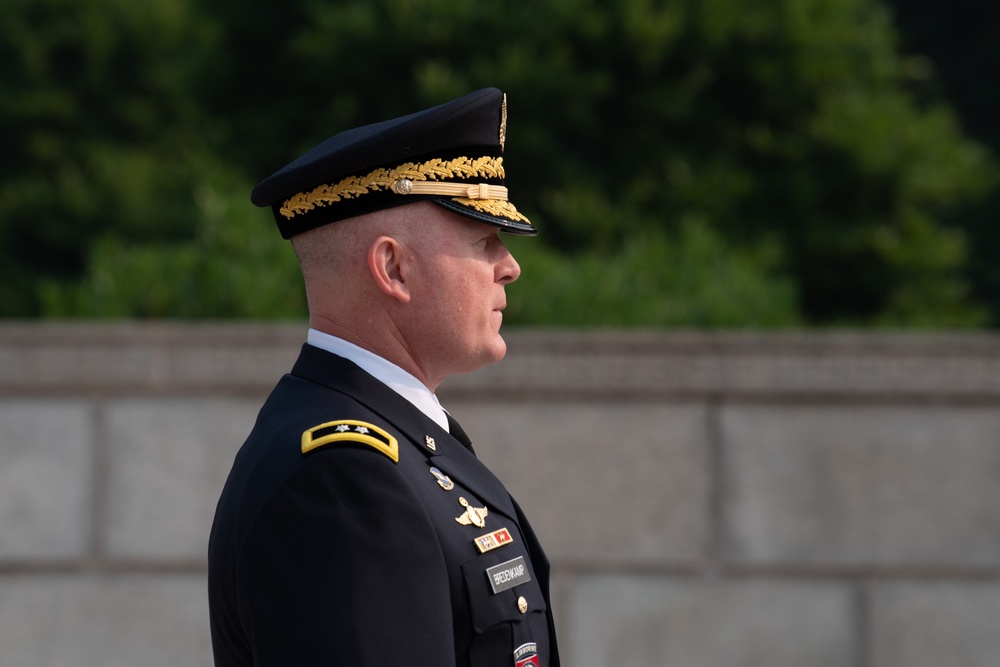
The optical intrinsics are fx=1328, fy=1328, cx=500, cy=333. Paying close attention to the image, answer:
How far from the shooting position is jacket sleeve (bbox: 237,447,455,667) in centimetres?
210

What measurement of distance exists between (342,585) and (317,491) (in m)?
0.17

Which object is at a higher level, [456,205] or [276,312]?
A: [456,205]

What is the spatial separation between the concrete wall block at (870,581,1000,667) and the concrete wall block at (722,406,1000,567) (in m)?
0.12

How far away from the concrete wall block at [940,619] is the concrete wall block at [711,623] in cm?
14

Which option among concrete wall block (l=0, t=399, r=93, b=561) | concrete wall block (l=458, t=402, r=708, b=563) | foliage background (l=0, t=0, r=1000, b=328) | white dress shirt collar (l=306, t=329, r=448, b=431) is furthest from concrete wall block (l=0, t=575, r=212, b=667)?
white dress shirt collar (l=306, t=329, r=448, b=431)

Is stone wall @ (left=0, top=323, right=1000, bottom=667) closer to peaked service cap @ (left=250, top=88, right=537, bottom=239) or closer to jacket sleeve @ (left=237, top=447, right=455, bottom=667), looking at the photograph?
peaked service cap @ (left=250, top=88, right=537, bottom=239)

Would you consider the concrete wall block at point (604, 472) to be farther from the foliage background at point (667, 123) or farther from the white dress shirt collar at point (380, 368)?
the white dress shirt collar at point (380, 368)

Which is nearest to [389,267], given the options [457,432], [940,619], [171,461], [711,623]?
[457,432]

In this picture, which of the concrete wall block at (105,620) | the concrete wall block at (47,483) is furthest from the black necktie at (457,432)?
the concrete wall block at (47,483)

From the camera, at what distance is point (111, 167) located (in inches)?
486

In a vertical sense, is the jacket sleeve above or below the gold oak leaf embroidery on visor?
below

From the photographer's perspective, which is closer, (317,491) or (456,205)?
(317,491)

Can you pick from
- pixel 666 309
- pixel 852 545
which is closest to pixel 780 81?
pixel 666 309

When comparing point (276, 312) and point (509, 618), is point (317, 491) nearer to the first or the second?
point (509, 618)
